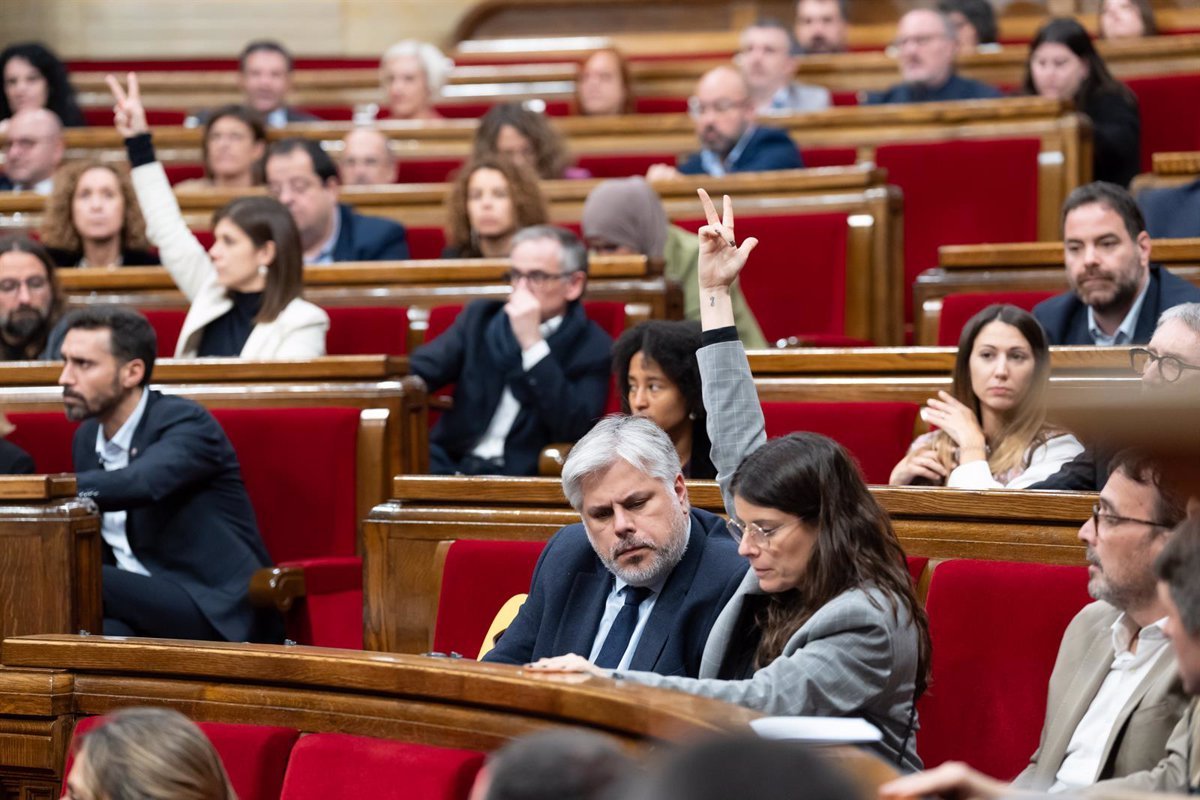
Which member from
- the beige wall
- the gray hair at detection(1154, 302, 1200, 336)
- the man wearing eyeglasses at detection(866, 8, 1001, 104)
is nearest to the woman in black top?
the man wearing eyeglasses at detection(866, 8, 1001, 104)

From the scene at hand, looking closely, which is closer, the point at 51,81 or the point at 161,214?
the point at 161,214

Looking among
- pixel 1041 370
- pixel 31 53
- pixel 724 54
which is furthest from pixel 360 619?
pixel 724 54

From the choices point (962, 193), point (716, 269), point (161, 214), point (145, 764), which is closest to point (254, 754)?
point (145, 764)

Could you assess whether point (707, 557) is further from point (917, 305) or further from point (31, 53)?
point (31, 53)

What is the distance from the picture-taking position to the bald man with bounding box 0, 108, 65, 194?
3064mm

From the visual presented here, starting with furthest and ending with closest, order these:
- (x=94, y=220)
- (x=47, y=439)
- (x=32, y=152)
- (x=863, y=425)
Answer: (x=32, y=152) → (x=94, y=220) → (x=47, y=439) → (x=863, y=425)

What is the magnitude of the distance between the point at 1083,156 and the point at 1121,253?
78cm


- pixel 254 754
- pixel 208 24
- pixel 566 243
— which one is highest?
pixel 208 24

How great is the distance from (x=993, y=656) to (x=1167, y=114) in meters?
1.99

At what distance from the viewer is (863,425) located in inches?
68.0

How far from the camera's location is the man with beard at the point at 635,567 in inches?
50.1

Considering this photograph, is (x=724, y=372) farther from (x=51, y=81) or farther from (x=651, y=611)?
(x=51, y=81)

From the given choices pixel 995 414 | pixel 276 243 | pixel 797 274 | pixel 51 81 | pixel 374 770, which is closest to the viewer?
pixel 374 770

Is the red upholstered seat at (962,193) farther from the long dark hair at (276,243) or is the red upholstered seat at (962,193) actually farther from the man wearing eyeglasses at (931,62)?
the long dark hair at (276,243)
